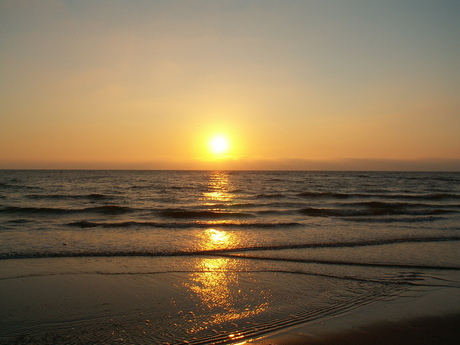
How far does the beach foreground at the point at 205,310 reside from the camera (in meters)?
4.90

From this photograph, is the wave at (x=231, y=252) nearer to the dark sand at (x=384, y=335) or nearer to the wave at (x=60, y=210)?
the dark sand at (x=384, y=335)

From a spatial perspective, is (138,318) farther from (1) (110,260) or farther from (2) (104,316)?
(1) (110,260)

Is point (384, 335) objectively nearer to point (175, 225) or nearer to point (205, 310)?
point (205, 310)

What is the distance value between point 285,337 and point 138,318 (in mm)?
2342

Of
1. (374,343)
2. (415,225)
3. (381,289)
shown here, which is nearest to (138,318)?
(374,343)

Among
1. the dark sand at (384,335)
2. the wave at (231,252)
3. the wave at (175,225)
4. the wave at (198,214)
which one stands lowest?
the wave at (198,214)

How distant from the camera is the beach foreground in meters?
4.90

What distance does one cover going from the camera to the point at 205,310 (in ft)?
19.1

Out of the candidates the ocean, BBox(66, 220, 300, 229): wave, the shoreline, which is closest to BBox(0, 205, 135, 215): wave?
BBox(66, 220, 300, 229): wave

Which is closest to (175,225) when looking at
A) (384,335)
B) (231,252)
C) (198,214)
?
(198,214)

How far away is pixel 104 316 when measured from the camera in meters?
5.55

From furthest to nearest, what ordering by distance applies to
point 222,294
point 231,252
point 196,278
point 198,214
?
point 198,214 < point 231,252 < point 196,278 < point 222,294

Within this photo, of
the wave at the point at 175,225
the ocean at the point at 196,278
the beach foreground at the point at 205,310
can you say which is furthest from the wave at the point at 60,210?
the beach foreground at the point at 205,310

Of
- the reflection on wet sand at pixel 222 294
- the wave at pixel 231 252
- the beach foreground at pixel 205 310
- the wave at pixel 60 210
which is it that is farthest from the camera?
the wave at pixel 60 210
